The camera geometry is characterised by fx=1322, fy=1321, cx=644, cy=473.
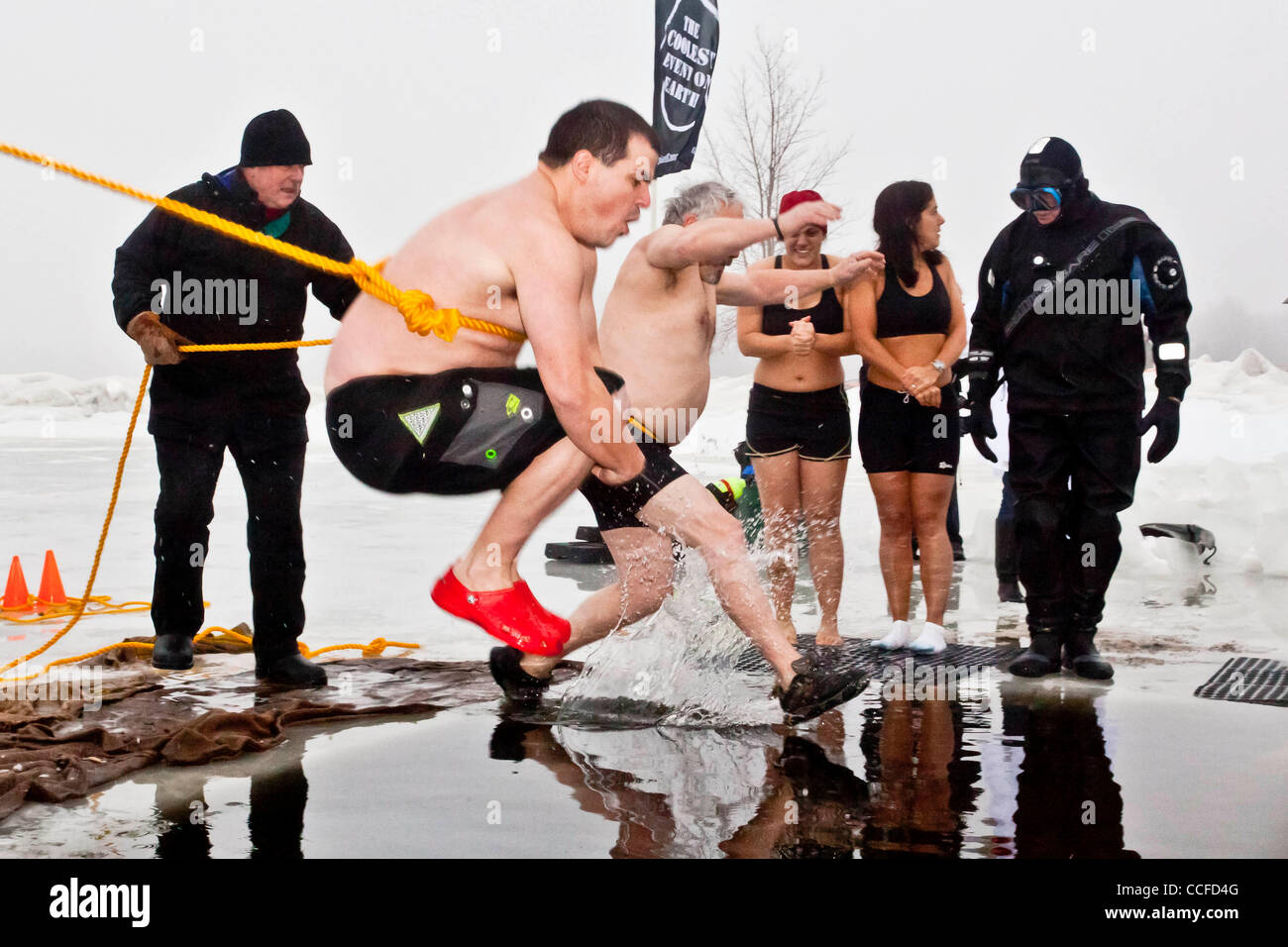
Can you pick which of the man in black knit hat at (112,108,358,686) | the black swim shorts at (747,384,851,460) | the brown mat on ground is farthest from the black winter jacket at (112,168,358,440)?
the black swim shorts at (747,384,851,460)

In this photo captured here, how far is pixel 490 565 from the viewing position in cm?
380

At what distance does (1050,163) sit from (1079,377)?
2.64ft

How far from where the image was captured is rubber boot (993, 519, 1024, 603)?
6555 mm

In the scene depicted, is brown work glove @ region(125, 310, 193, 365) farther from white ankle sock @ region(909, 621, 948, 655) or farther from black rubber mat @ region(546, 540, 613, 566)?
black rubber mat @ region(546, 540, 613, 566)

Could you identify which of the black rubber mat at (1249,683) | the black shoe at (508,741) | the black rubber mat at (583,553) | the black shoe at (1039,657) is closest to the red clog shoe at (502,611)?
the black shoe at (508,741)

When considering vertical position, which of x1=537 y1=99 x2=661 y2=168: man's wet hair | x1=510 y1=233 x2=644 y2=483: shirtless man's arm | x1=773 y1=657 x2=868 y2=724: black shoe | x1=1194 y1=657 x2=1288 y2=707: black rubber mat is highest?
x1=537 y1=99 x2=661 y2=168: man's wet hair

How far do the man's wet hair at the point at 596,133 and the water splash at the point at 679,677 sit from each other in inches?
56.1

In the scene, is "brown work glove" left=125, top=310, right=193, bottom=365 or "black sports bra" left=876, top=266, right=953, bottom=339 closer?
"brown work glove" left=125, top=310, right=193, bottom=365

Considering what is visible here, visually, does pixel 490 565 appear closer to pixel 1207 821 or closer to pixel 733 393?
pixel 1207 821

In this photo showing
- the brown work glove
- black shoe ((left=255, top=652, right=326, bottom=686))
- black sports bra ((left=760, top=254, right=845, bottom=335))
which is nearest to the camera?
the brown work glove

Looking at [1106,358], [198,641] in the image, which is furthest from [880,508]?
[198,641]

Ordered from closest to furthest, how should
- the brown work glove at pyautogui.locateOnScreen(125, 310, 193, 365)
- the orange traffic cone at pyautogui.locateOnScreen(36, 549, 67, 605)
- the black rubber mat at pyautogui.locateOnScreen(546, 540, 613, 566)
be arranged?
the brown work glove at pyautogui.locateOnScreen(125, 310, 193, 365)
the orange traffic cone at pyautogui.locateOnScreen(36, 549, 67, 605)
the black rubber mat at pyautogui.locateOnScreen(546, 540, 613, 566)

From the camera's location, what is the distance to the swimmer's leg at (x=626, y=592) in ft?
13.8

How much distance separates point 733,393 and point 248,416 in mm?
28740
